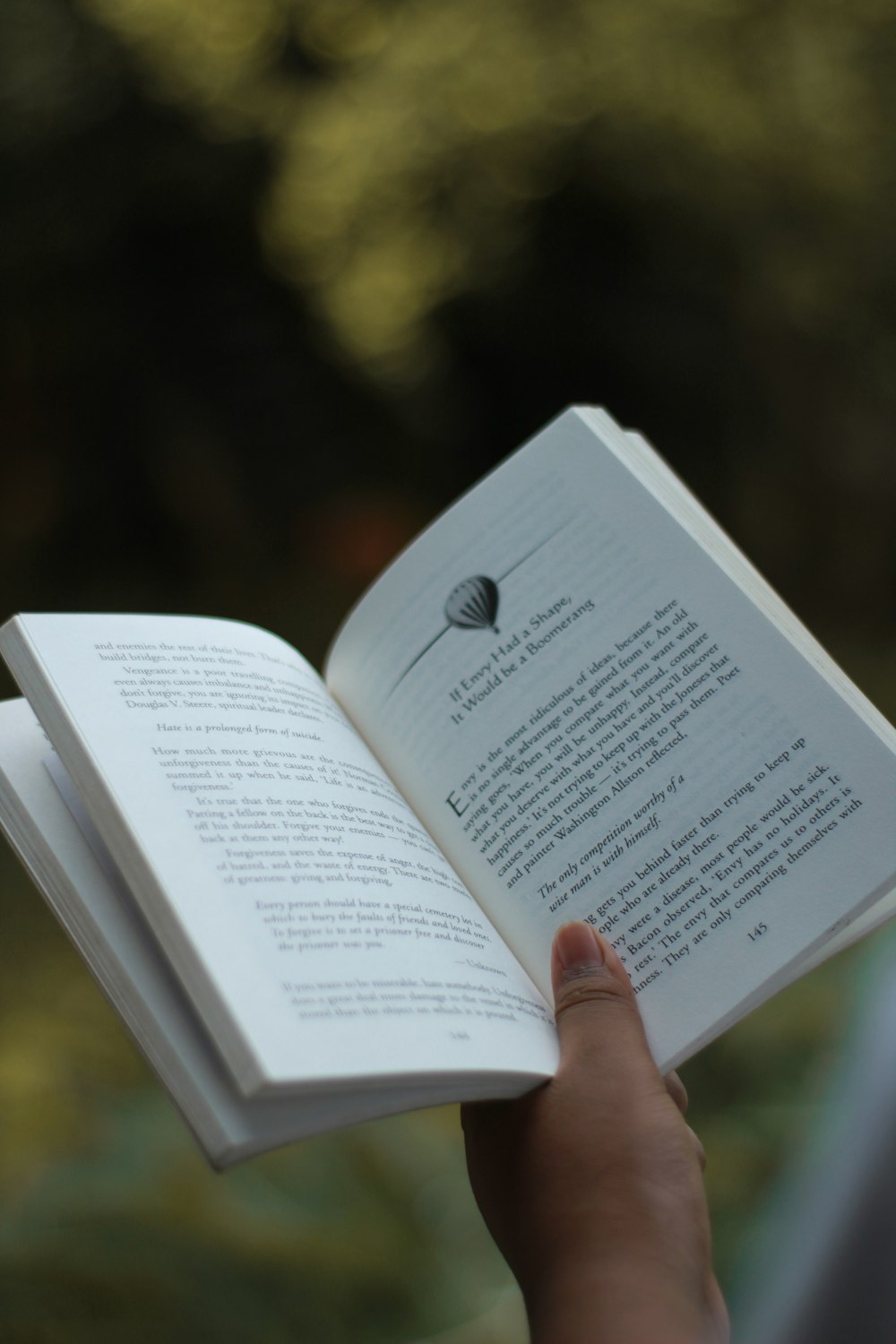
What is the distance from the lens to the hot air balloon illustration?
2.46 feet

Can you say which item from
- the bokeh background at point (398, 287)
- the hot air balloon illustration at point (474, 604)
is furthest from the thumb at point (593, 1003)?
the bokeh background at point (398, 287)

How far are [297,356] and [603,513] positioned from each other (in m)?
1.59

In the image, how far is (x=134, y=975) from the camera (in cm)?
57

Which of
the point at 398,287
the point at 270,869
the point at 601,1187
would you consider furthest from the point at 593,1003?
the point at 398,287

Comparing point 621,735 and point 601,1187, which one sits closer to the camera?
point 601,1187

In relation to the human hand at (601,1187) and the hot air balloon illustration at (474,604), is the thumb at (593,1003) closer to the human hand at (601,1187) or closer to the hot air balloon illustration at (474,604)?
the human hand at (601,1187)

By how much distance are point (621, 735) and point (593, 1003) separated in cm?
16

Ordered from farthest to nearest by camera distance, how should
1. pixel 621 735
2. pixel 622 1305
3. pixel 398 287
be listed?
pixel 398 287
pixel 621 735
pixel 622 1305

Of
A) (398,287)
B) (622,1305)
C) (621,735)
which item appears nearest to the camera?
(622,1305)

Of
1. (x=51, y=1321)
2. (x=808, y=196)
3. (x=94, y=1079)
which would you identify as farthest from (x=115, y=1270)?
(x=808, y=196)

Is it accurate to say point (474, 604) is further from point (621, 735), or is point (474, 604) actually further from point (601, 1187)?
point (601, 1187)

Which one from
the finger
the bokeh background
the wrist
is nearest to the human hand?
the wrist

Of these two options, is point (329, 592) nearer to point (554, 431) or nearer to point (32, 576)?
point (32, 576)

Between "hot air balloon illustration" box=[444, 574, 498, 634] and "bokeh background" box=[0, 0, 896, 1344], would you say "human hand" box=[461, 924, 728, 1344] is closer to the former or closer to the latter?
"hot air balloon illustration" box=[444, 574, 498, 634]
